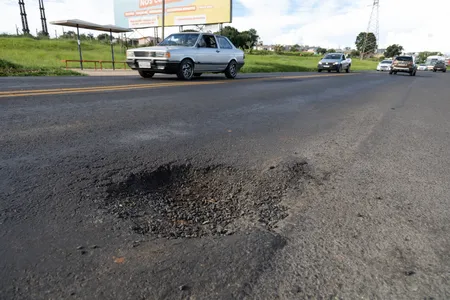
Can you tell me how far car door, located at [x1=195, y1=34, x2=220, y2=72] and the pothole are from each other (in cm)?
875

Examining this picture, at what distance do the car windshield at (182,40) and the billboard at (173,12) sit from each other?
20.6 m

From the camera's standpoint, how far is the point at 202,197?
229 centimetres

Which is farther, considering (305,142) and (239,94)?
(239,94)

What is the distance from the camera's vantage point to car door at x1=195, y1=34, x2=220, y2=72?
1098 centimetres

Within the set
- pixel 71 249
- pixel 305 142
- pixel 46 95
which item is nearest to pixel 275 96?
pixel 305 142

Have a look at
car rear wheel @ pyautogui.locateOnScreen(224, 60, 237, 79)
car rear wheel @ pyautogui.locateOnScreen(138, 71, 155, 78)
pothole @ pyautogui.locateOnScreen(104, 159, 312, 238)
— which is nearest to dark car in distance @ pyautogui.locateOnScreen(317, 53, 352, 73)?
car rear wheel @ pyautogui.locateOnScreen(224, 60, 237, 79)

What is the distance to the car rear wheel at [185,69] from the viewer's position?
10.5 m

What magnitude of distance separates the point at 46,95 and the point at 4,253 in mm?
5123

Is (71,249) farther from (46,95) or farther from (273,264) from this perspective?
(46,95)

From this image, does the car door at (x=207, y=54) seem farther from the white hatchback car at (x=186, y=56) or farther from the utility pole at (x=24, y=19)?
the utility pole at (x=24, y=19)

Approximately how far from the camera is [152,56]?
10.2 m

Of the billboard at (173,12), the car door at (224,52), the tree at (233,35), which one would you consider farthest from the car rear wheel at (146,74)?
the tree at (233,35)

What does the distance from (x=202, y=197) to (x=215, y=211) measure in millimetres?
251

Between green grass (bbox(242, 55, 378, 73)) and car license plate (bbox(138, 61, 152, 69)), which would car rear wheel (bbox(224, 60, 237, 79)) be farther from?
green grass (bbox(242, 55, 378, 73))
